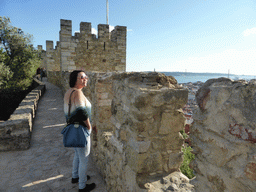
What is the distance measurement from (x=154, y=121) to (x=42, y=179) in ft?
8.72

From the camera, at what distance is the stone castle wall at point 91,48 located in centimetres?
1034

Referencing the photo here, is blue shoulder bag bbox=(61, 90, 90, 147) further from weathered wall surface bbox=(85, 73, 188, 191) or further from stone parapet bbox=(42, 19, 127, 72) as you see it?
stone parapet bbox=(42, 19, 127, 72)

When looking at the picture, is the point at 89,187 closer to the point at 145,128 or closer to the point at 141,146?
the point at 141,146

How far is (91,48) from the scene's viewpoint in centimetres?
1105

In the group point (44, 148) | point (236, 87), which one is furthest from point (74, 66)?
point (236, 87)

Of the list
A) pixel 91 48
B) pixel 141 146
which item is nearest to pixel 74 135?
pixel 141 146

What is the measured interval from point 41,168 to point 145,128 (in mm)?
2900

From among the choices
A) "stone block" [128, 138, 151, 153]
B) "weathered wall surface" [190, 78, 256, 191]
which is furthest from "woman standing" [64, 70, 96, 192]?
"weathered wall surface" [190, 78, 256, 191]

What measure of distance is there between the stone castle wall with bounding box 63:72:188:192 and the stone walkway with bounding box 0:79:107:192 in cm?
112

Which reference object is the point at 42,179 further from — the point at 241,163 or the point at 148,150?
the point at 241,163

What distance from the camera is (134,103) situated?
1.81 m

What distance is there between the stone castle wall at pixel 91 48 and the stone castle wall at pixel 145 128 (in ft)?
29.9

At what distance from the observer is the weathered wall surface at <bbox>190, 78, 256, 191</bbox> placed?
1018mm

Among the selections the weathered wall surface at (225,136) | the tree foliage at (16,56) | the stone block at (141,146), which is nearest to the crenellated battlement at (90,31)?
the tree foliage at (16,56)
